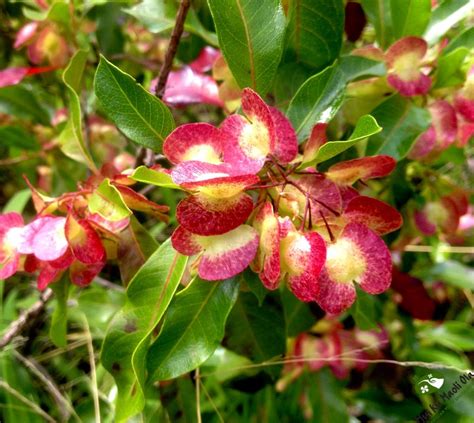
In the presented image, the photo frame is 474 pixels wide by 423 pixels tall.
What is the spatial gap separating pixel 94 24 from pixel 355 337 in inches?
28.8

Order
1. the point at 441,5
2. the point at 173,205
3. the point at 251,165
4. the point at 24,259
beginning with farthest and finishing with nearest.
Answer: the point at 173,205
the point at 441,5
the point at 24,259
the point at 251,165

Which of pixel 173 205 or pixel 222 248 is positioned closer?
pixel 222 248

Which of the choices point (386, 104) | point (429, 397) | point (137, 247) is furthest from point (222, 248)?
point (429, 397)

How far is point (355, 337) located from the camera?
1007mm

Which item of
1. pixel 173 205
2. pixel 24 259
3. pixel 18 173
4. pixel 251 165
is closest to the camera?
pixel 251 165

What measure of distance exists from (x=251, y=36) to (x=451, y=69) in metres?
0.26

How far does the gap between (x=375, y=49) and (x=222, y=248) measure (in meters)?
0.32

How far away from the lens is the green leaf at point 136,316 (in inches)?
21.4

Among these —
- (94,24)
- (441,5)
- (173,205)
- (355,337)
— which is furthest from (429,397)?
(94,24)

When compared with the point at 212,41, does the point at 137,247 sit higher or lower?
lower

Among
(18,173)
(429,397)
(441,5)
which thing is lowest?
(429,397)

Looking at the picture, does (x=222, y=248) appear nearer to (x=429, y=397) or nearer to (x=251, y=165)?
(x=251, y=165)

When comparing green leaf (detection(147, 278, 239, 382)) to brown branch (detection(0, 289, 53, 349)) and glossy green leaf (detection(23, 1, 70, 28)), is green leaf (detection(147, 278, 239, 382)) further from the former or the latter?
glossy green leaf (detection(23, 1, 70, 28))

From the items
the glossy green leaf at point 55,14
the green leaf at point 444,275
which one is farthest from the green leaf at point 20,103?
the green leaf at point 444,275
